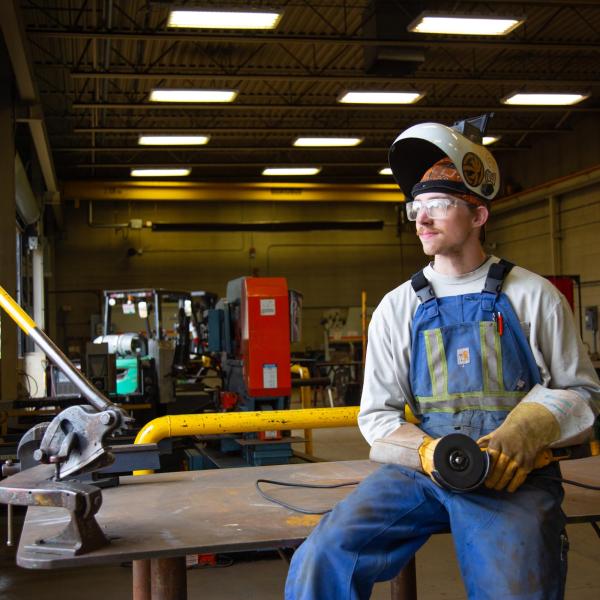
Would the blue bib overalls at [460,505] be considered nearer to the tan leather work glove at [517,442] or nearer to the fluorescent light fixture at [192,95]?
the tan leather work glove at [517,442]

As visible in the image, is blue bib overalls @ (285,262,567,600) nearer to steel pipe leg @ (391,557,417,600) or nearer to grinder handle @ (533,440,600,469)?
grinder handle @ (533,440,600,469)

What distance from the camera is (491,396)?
2.42 metres

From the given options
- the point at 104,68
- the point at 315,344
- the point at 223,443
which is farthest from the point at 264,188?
the point at 223,443

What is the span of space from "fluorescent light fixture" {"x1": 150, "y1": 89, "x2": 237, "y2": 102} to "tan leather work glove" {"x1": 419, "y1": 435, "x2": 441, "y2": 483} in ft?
36.6

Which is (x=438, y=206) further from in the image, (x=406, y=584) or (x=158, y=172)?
(x=158, y=172)

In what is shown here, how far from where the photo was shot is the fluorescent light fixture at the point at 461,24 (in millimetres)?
10039

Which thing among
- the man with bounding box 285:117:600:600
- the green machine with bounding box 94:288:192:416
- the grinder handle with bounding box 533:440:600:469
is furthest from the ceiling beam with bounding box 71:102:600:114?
the grinder handle with bounding box 533:440:600:469

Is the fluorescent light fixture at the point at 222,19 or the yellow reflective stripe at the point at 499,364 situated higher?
the fluorescent light fixture at the point at 222,19

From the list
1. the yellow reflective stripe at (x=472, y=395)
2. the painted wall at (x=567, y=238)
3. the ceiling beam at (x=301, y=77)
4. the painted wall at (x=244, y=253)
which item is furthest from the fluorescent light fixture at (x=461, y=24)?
the painted wall at (x=244, y=253)

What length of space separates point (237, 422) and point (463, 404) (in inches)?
65.3

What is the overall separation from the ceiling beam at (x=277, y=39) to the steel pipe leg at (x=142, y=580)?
29.5 feet

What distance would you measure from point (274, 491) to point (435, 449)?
38.1 inches

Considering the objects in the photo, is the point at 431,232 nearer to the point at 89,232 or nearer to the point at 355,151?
the point at 355,151

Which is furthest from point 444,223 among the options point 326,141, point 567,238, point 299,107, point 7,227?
point 567,238
